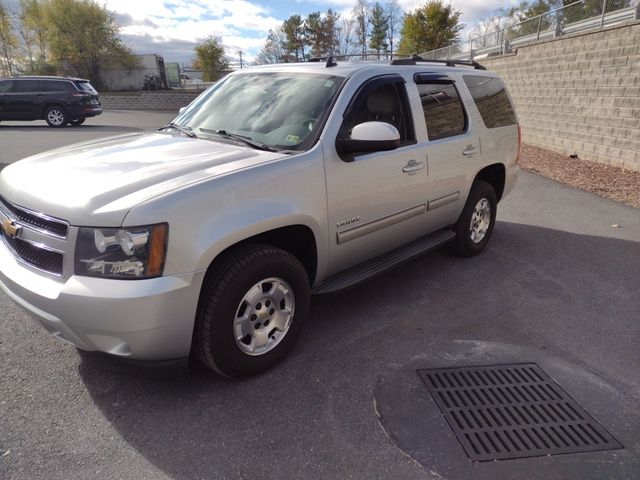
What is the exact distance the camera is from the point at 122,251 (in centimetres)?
229

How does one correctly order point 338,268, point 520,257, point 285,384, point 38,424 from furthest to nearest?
1. point 520,257
2. point 338,268
3. point 285,384
4. point 38,424

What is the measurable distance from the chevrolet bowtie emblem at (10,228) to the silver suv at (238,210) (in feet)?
0.06

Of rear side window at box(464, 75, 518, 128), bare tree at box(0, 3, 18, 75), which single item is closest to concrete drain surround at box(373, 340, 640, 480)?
rear side window at box(464, 75, 518, 128)

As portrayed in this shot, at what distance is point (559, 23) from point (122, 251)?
47.9 feet

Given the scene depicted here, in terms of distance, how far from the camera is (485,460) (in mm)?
2287

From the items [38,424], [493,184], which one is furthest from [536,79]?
[38,424]

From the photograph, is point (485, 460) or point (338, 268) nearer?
point (485, 460)

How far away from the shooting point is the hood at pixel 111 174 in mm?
2350

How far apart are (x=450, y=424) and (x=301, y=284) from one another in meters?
1.20

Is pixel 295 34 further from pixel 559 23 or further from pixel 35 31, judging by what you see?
pixel 559 23

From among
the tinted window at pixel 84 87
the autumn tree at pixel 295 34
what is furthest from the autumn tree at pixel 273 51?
the tinted window at pixel 84 87

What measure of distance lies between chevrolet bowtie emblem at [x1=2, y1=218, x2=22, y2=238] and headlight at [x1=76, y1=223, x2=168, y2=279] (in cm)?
63

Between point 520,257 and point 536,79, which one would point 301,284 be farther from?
point 536,79

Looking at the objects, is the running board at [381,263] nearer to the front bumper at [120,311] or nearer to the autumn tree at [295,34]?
the front bumper at [120,311]
